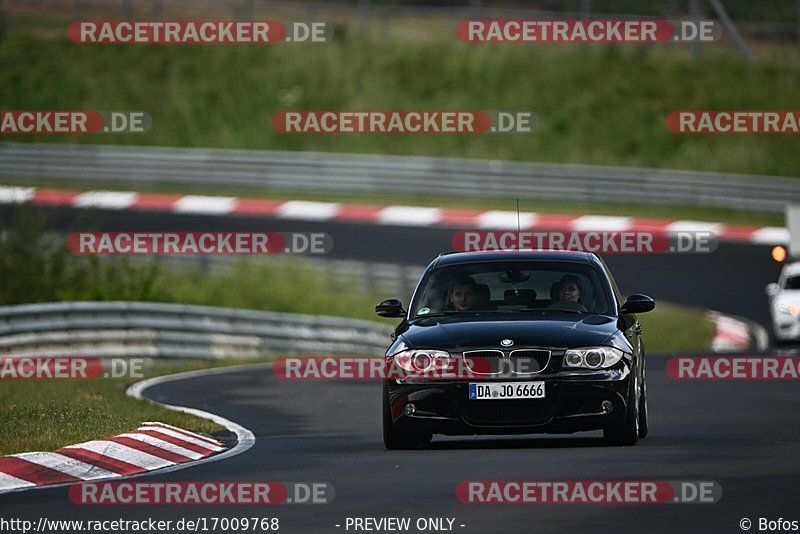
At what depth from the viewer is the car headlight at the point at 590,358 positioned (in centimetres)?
1261

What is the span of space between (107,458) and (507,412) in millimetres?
2704

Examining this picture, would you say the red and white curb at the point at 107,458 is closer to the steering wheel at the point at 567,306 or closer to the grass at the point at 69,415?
the grass at the point at 69,415

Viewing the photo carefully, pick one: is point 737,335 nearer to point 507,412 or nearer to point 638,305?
point 638,305

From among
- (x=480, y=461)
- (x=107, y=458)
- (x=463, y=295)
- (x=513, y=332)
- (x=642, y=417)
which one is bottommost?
(x=480, y=461)

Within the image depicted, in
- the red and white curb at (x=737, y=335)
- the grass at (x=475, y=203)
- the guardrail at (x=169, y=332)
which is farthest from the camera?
the grass at (x=475, y=203)

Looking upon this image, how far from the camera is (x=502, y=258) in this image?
46.2ft

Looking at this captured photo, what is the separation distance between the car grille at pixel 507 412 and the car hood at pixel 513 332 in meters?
0.39

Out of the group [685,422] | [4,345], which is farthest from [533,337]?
[4,345]

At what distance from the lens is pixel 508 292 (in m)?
14.0

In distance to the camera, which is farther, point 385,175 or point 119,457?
point 385,175

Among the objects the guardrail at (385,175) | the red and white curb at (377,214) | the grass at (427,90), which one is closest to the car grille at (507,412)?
the red and white curb at (377,214)

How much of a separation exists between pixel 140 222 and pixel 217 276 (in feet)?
23.8

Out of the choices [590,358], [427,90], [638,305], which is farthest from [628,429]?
[427,90]

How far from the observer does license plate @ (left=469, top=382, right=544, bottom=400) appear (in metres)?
12.5
